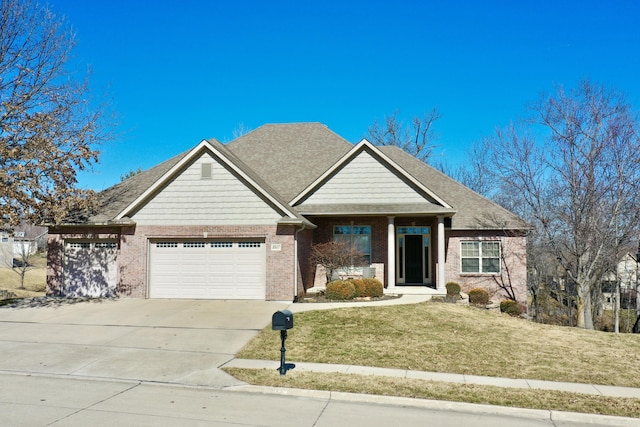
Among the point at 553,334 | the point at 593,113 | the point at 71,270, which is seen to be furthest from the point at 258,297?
the point at 593,113

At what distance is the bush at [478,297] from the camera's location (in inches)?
786

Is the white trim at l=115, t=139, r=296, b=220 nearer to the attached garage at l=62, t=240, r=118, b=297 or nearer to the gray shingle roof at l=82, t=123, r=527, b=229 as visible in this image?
the gray shingle roof at l=82, t=123, r=527, b=229

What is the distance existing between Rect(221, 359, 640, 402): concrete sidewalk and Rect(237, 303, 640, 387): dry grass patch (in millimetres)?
304

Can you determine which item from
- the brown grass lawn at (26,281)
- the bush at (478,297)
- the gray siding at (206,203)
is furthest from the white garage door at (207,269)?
the brown grass lawn at (26,281)

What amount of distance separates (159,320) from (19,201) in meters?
6.97

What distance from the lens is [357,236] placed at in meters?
21.3

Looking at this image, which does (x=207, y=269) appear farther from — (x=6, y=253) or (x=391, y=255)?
(x=6, y=253)

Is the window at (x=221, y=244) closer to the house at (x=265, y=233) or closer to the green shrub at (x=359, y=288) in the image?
the house at (x=265, y=233)

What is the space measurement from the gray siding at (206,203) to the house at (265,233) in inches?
1.5

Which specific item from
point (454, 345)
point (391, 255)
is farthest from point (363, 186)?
point (454, 345)

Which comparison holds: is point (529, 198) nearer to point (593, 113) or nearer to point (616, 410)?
point (593, 113)

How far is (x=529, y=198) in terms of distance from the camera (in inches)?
917

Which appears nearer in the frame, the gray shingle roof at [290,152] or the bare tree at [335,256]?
the bare tree at [335,256]

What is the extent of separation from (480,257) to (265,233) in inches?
399
